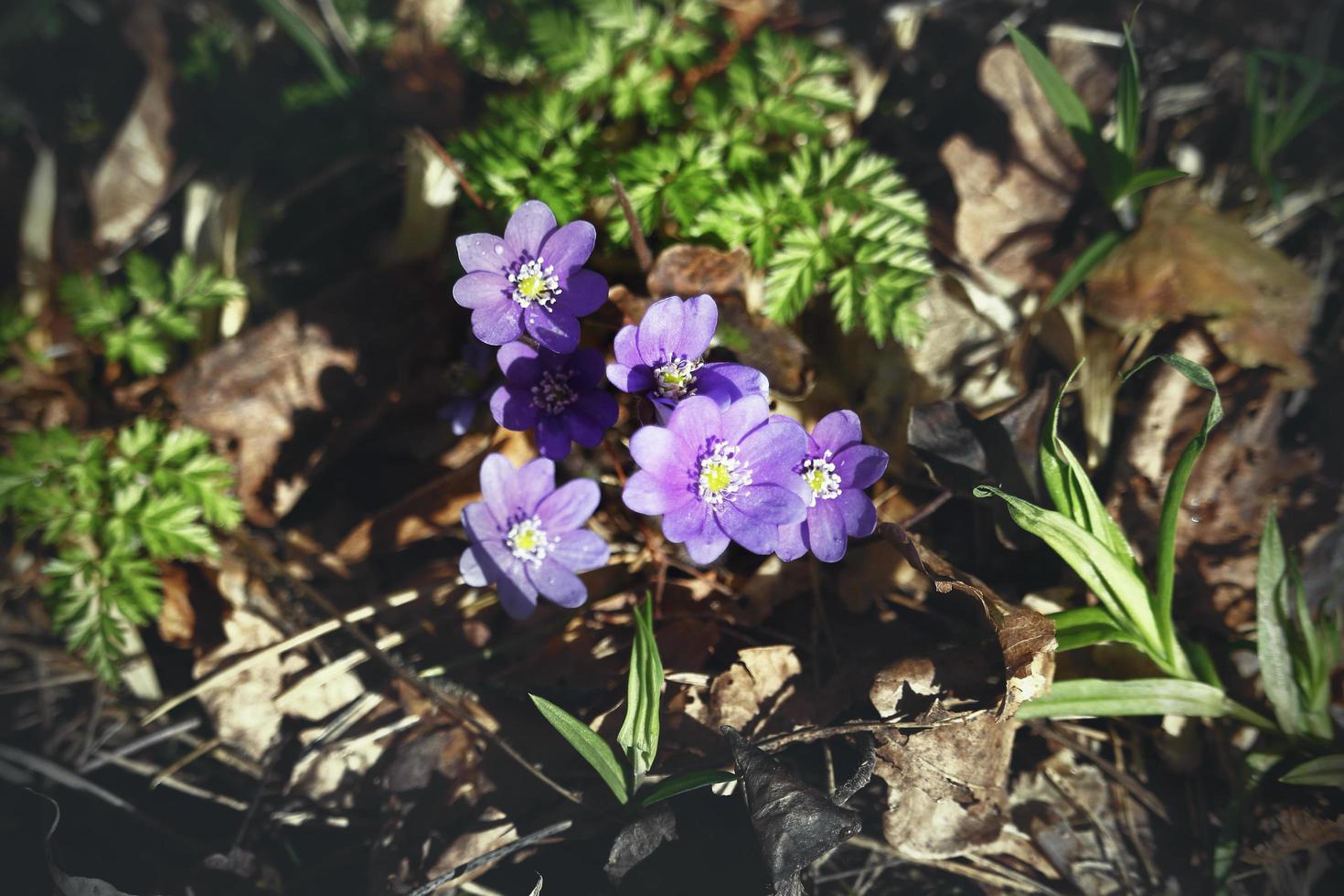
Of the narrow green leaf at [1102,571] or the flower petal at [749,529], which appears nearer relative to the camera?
the flower petal at [749,529]

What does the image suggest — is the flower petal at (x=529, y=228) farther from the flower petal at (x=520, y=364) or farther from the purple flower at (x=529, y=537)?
the purple flower at (x=529, y=537)

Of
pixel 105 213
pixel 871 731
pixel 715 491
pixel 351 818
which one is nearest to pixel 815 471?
pixel 715 491

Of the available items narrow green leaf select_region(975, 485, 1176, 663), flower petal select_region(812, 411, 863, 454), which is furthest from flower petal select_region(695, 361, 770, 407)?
narrow green leaf select_region(975, 485, 1176, 663)

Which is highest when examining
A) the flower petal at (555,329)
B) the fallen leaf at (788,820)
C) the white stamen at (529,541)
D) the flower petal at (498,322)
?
the flower petal at (498,322)

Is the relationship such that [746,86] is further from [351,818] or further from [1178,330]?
[351,818]

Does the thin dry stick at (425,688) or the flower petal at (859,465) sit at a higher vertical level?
the flower petal at (859,465)

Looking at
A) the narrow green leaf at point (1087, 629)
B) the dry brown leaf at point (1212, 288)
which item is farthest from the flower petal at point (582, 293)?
the dry brown leaf at point (1212, 288)

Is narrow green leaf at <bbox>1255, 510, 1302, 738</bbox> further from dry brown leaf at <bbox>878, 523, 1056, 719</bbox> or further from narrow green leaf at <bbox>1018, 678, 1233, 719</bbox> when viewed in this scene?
dry brown leaf at <bbox>878, 523, 1056, 719</bbox>
